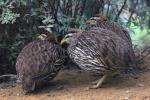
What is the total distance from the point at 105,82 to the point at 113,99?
3.05 ft

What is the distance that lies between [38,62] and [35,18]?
3.57 feet

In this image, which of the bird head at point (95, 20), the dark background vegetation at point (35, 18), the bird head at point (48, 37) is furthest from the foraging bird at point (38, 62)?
the bird head at point (95, 20)

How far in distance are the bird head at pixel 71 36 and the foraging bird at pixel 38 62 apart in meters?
0.20

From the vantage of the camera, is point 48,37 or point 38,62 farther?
point 48,37

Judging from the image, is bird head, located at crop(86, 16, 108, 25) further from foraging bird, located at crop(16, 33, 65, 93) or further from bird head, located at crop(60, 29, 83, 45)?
foraging bird, located at crop(16, 33, 65, 93)

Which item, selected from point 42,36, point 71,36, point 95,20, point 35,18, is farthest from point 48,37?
point 95,20

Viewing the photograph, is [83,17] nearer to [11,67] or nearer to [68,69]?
Result: [68,69]

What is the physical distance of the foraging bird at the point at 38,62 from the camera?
6.97 meters

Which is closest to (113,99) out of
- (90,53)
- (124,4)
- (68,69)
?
(90,53)

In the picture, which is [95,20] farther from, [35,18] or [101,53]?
[101,53]

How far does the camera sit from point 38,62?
7.07 meters

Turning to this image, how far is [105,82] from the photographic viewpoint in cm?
755

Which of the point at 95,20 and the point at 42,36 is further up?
the point at 95,20

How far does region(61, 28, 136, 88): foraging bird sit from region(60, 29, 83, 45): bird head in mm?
138
